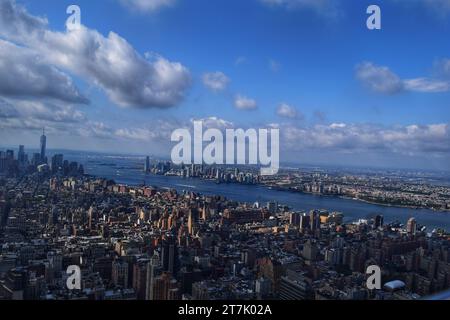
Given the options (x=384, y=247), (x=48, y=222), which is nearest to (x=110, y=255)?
(x=48, y=222)

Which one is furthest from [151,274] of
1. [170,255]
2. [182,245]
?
[182,245]

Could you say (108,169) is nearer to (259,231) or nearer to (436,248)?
(259,231)

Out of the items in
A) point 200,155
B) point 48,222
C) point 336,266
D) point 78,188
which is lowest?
point 336,266

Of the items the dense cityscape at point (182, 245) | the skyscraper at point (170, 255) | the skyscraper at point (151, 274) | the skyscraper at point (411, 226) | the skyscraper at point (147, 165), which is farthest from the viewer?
the skyscraper at point (411, 226)

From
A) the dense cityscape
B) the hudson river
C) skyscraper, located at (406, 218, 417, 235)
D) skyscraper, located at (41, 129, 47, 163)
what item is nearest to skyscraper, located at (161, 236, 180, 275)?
the dense cityscape

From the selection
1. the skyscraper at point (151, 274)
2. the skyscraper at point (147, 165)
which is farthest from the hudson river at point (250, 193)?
the skyscraper at point (151, 274)

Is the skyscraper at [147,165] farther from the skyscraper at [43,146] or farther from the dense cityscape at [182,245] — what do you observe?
the skyscraper at [43,146]
